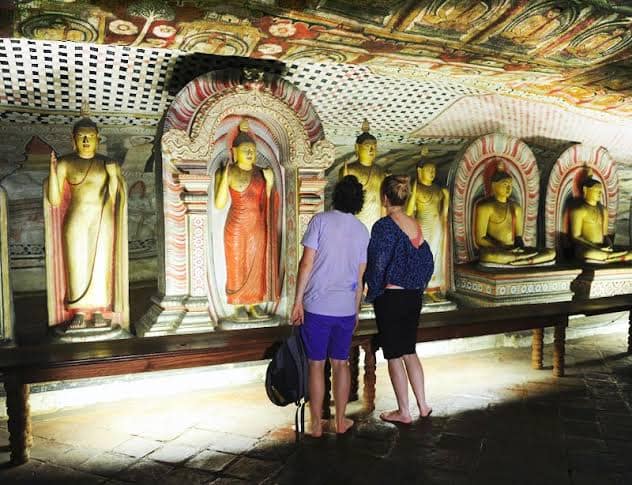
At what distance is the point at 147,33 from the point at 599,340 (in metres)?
5.68

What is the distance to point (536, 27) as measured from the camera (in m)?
4.41

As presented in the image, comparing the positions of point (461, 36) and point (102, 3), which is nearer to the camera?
point (102, 3)

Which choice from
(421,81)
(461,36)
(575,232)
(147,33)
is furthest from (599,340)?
(147,33)

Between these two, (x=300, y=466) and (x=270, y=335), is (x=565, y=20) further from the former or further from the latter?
(x=300, y=466)

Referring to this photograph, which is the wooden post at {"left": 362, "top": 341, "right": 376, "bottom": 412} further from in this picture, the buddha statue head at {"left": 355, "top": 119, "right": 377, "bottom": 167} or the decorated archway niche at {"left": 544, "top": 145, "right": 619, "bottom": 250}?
the decorated archway niche at {"left": 544, "top": 145, "right": 619, "bottom": 250}

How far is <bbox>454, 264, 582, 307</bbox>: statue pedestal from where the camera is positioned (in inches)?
244

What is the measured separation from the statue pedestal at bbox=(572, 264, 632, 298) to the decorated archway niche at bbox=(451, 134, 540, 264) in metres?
0.71

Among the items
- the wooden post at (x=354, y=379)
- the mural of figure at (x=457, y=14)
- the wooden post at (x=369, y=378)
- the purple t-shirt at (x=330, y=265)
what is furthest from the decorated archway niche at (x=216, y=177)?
the purple t-shirt at (x=330, y=265)

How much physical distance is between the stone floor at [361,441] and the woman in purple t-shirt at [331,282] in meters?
0.47

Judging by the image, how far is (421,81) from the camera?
6.36 metres

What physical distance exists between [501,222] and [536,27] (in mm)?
2869

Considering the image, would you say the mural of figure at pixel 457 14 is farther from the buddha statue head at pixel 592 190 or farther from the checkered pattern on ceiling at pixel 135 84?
the buddha statue head at pixel 592 190

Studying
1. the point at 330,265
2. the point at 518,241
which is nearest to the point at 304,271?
the point at 330,265

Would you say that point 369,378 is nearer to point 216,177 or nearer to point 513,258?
point 216,177
